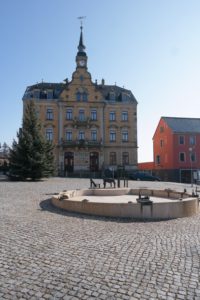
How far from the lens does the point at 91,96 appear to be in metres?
48.3

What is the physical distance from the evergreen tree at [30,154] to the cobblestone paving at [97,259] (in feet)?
63.0

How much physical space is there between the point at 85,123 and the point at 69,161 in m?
6.65

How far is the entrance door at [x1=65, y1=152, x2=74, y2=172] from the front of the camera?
154 feet

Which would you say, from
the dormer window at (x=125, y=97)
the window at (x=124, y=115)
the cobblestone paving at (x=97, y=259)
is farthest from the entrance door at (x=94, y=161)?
the cobblestone paving at (x=97, y=259)

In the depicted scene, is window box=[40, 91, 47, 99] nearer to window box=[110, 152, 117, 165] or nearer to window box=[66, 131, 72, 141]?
window box=[66, 131, 72, 141]

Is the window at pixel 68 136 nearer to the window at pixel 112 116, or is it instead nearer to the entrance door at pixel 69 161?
the entrance door at pixel 69 161

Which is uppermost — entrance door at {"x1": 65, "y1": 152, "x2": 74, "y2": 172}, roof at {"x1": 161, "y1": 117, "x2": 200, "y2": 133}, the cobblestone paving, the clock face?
the clock face

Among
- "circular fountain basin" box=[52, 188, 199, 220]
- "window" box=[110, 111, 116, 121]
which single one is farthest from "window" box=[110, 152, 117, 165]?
"circular fountain basin" box=[52, 188, 199, 220]

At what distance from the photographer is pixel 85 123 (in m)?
47.7

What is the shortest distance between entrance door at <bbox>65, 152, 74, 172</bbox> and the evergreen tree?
14.1 metres

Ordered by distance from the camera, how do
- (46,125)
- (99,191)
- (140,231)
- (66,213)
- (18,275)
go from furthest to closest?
(46,125) < (99,191) < (66,213) < (140,231) < (18,275)

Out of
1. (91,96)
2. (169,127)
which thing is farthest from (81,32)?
(169,127)

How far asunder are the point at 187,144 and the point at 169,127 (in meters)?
4.28

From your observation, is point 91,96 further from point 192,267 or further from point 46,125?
point 192,267
